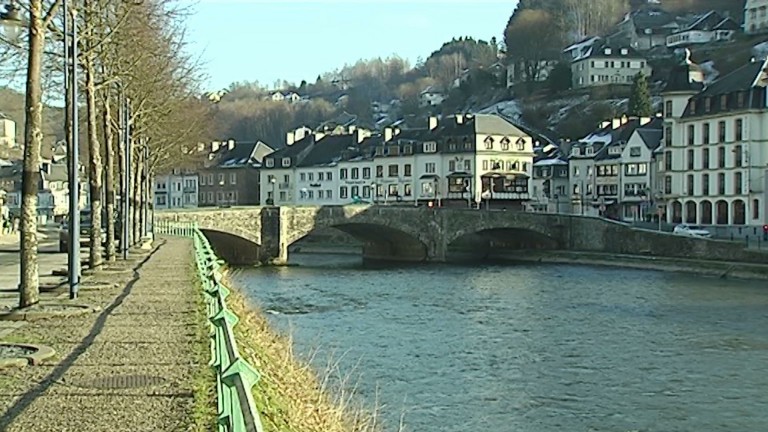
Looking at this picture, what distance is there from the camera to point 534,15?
15425cm

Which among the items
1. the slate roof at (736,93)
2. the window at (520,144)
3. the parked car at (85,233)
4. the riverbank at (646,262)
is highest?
the slate roof at (736,93)

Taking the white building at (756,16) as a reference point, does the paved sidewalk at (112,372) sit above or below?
below

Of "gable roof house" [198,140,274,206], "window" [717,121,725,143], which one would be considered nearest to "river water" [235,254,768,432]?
"window" [717,121,725,143]

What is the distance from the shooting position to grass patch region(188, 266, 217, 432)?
8.59 m

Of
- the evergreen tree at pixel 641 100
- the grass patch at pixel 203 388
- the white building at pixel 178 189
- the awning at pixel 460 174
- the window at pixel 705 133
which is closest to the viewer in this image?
the grass patch at pixel 203 388

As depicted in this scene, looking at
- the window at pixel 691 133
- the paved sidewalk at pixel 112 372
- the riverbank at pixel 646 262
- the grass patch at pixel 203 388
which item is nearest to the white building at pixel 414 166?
the riverbank at pixel 646 262

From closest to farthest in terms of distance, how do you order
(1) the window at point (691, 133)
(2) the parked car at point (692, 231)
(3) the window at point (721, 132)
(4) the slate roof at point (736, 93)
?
(2) the parked car at point (692, 231) → (4) the slate roof at point (736, 93) → (3) the window at point (721, 132) → (1) the window at point (691, 133)

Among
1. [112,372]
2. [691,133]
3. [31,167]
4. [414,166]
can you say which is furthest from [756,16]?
[112,372]

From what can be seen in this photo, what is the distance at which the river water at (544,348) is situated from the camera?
20.6m

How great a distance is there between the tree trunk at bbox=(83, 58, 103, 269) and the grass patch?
10537mm

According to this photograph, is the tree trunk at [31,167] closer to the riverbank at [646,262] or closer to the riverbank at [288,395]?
the riverbank at [288,395]

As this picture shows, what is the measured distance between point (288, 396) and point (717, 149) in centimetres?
6747

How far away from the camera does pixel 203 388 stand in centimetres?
1002

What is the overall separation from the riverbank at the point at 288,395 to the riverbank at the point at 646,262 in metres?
40.2
